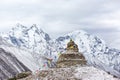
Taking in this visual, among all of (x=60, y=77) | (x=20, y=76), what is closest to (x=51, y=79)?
(x=60, y=77)

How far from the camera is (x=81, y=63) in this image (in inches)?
2354

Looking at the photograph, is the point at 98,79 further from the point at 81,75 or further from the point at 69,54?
the point at 69,54

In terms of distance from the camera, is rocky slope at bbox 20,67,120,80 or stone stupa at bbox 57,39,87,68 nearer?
rocky slope at bbox 20,67,120,80

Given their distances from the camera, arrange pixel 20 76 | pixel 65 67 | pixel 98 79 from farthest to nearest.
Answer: pixel 20 76
pixel 65 67
pixel 98 79

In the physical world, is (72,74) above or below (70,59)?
below

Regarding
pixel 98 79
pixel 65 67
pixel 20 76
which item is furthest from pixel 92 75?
pixel 20 76

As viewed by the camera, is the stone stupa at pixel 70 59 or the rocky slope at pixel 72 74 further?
the stone stupa at pixel 70 59

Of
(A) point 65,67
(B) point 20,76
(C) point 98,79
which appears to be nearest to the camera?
(C) point 98,79

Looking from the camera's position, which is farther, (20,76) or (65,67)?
(20,76)

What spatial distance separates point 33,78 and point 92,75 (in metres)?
7.84

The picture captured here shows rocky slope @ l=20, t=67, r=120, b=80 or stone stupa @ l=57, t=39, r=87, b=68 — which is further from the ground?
stone stupa @ l=57, t=39, r=87, b=68

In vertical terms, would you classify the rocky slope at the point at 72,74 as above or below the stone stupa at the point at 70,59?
below

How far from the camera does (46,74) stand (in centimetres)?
5616

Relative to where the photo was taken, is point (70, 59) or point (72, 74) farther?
point (70, 59)
